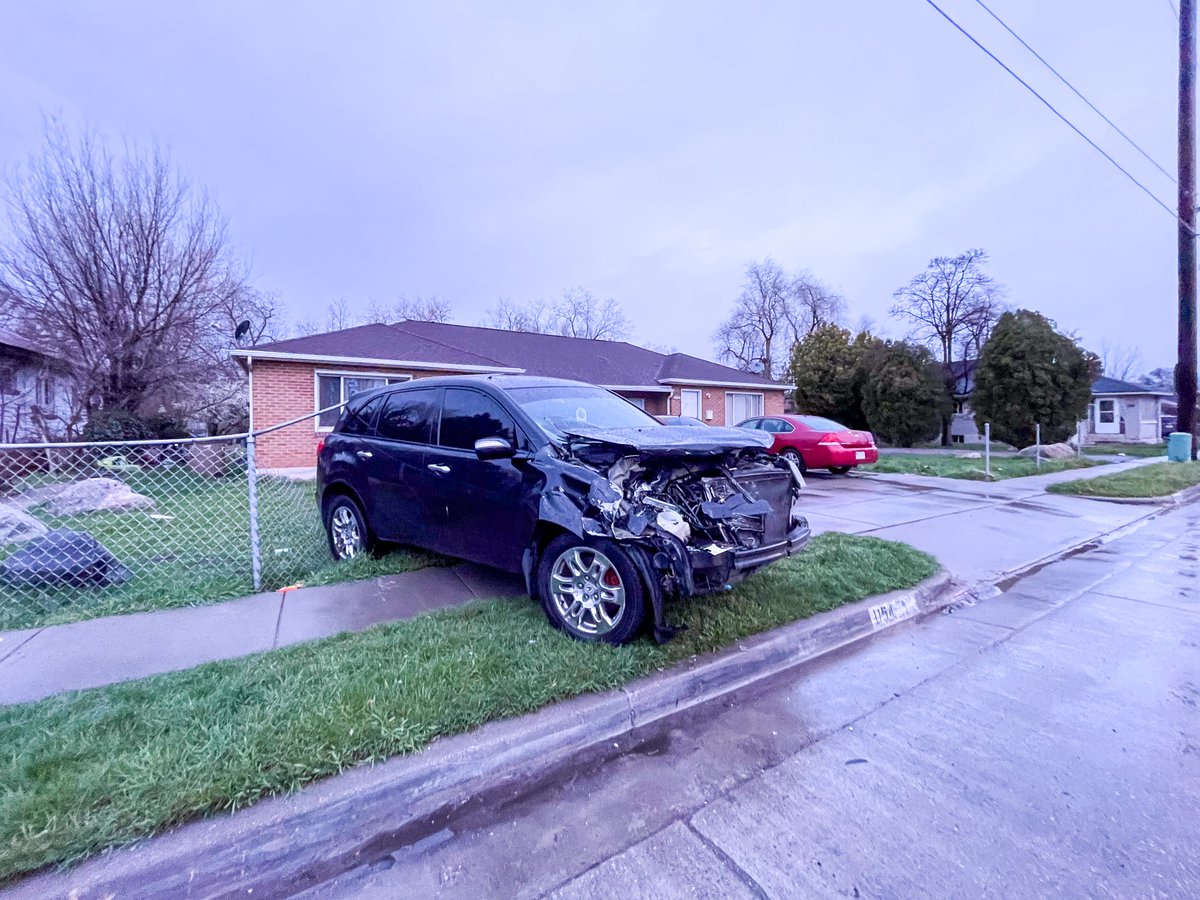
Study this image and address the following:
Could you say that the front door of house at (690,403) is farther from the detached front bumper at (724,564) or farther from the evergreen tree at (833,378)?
the detached front bumper at (724,564)

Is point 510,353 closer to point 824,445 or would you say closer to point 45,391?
point 824,445

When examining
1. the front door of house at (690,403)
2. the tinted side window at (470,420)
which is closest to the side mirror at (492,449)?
the tinted side window at (470,420)

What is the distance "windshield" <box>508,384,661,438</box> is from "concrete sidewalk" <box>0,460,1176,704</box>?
4.58ft

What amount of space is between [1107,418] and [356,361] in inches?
1521

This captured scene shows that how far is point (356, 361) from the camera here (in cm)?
1343

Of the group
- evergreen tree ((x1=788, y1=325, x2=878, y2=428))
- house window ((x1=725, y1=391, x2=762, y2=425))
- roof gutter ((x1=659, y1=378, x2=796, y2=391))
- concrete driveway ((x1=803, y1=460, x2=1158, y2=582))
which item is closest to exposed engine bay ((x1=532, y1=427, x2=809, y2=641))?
concrete driveway ((x1=803, y1=460, x2=1158, y2=582))

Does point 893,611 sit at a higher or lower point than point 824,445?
lower

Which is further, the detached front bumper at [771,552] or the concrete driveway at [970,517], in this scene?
the concrete driveway at [970,517]

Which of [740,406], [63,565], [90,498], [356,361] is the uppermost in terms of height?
[356,361]

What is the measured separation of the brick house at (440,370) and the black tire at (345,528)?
20.6ft

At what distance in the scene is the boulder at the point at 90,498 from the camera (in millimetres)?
7906

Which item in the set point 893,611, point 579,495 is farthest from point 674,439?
point 893,611

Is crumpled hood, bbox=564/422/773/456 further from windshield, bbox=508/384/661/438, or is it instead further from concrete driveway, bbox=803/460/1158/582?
concrete driveway, bbox=803/460/1158/582

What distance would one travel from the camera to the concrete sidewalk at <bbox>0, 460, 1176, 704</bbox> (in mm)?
3453
